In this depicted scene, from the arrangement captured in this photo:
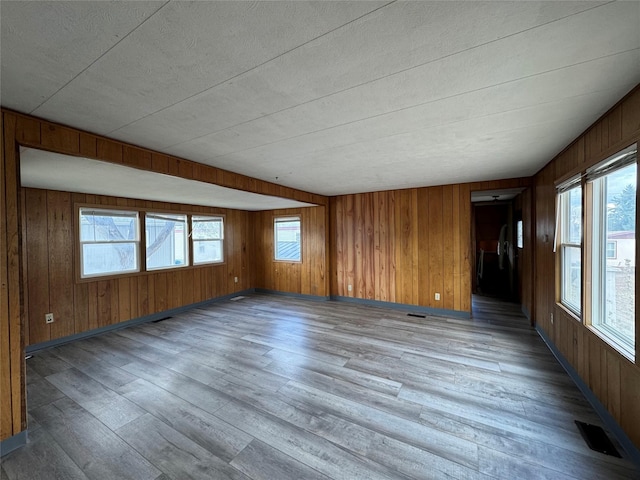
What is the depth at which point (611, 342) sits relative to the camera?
1831 millimetres

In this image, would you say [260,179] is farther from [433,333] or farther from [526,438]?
[526,438]

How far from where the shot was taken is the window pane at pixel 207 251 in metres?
5.57

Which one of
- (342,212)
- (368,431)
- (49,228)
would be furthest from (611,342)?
(49,228)

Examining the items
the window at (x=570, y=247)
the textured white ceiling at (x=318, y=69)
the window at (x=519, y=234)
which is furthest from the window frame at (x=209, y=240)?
the window at (x=519, y=234)

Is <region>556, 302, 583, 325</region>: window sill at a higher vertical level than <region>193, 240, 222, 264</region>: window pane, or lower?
lower

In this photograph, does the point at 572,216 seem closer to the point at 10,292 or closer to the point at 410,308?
the point at 410,308

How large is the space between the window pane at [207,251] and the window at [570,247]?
6047mm

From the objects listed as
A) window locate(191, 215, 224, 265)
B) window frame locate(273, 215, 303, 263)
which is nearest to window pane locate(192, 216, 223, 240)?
window locate(191, 215, 224, 265)

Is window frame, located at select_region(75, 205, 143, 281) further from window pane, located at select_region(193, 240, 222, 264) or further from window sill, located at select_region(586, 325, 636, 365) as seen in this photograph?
window sill, located at select_region(586, 325, 636, 365)

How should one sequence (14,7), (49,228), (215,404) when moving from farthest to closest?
1. (49,228)
2. (215,404)
3. (14,7)

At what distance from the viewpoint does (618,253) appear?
1871mm

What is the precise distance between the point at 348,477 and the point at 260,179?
336cm

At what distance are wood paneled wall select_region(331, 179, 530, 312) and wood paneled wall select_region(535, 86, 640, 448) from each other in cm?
109

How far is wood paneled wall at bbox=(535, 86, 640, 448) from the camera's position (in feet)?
5.20
